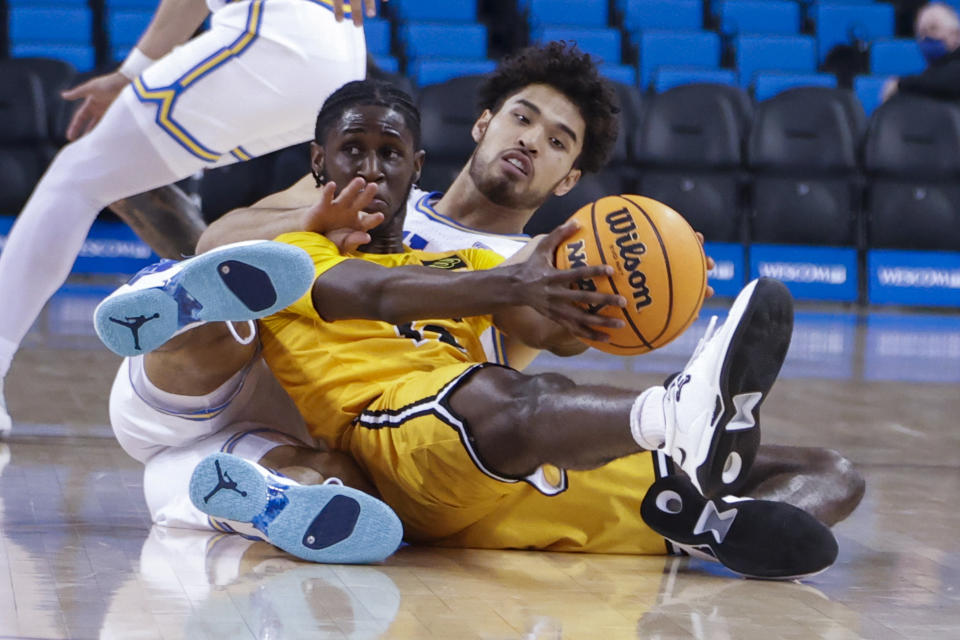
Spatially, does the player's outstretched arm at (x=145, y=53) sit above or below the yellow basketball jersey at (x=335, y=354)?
above

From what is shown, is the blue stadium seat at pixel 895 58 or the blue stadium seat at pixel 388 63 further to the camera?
the blue stadium seat at pixel 895 58

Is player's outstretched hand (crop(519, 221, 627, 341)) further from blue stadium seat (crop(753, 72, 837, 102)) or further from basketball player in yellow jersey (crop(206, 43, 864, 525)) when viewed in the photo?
blue stadium seat (crop(753, 72, 837, 102))

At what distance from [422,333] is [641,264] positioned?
558 millimetres

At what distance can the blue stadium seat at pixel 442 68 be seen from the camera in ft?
30.0

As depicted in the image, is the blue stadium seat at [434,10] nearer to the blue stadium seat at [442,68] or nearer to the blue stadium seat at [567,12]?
the blue stadium seat at [567,12]

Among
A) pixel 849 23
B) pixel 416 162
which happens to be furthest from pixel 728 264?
pixel 416 162

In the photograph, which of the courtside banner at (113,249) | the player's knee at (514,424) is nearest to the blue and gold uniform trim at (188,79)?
the player's knee at (514,424)

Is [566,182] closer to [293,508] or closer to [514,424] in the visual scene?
[514,424]

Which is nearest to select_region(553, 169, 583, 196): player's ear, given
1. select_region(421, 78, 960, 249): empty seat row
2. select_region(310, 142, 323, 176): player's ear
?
select_region(310, 142, 323, 176): player's ear

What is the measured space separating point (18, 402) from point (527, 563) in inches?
91.8

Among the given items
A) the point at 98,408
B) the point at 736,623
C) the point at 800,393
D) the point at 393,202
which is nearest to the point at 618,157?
the point at 800,393

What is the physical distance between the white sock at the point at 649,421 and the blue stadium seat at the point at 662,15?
8.19m

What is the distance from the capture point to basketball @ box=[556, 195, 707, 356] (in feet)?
7.73

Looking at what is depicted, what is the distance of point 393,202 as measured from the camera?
2.88 meters
